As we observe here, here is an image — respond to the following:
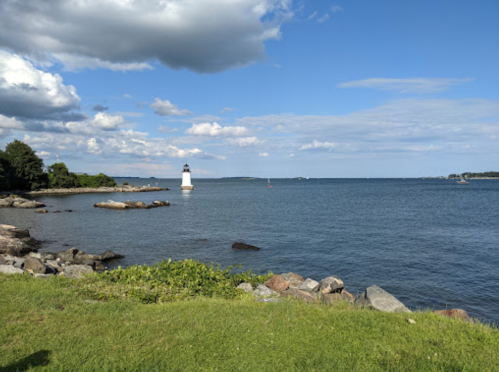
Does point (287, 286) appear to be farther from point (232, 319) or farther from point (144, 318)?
point (144, 318)

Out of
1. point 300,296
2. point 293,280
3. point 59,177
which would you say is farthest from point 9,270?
point 59,177

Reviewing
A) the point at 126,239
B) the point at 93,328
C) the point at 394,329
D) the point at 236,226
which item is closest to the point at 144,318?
the point at 93,328

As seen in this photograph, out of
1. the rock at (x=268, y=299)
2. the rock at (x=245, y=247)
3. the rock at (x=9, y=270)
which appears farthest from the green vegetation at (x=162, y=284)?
the rock at (x=245, y=247)

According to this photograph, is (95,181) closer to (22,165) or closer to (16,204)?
(22,165)

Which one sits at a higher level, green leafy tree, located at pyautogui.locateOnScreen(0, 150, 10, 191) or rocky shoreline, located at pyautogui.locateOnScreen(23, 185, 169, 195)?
green leafy tree, located at pyautogui.locateOnScreen(0, 150, 10, 191)

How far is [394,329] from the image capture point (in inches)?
342

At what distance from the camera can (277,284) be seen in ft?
49.9

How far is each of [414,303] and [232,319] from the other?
37.4 feet

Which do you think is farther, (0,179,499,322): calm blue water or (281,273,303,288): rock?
(0,179,499,322): calm blue water

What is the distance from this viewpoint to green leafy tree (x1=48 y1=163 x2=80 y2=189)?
345ft

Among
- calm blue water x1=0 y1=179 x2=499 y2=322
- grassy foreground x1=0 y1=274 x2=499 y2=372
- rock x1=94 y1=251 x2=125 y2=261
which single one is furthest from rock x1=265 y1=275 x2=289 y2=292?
rock x1=94 y1=251 x2=125 y2=261

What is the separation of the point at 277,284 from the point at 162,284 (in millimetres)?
5378

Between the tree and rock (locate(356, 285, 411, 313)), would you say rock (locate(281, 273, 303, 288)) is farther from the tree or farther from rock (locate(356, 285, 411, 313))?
the tree

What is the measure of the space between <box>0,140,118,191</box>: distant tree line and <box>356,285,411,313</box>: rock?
3536 inches
